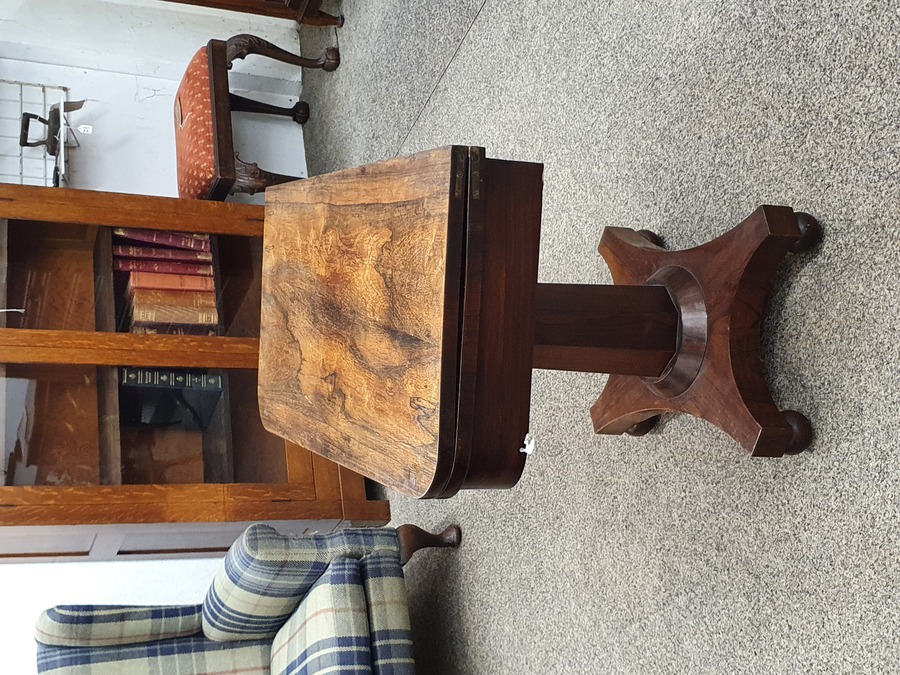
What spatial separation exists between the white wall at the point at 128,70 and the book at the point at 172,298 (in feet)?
2.73

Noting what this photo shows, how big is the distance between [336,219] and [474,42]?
1183 mm

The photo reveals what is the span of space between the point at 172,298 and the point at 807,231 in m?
1.75

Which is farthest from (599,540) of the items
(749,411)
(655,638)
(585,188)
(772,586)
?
(585,188)

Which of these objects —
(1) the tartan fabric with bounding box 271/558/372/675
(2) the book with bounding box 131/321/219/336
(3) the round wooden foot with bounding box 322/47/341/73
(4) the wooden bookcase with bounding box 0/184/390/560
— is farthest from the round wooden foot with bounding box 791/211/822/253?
(3) the round wooden foot with bounding box 322/47/341/73

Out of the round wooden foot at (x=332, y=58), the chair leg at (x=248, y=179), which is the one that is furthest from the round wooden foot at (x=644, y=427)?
the round wooden foot at (x=332, y=58)

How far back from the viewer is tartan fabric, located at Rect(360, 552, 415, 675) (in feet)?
5.74

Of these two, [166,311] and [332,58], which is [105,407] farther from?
[332,58]

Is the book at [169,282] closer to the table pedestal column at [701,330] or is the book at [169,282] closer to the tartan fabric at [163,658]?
the tartan fabric at [163,658]

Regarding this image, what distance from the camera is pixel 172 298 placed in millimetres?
2318

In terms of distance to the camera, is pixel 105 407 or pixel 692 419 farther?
pixel 105 407

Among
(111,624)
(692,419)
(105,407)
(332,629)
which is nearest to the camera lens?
(692,419)

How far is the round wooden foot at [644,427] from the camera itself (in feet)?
4.50

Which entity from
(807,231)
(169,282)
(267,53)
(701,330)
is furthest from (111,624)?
(267,53)

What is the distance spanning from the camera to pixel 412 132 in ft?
8.27
